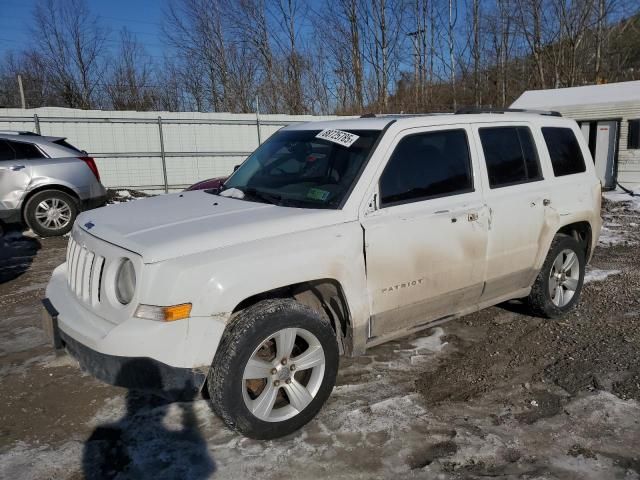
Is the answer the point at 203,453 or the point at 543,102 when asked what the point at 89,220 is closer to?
the point at 203,453

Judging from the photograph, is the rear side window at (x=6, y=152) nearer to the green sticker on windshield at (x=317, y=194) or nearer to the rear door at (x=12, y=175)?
the rear door at (x=12, y=175)

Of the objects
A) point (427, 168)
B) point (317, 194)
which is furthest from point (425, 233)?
point (317, 194)

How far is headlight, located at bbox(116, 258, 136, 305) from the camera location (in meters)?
2.82

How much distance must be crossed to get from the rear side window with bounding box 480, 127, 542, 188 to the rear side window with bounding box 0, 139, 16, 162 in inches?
302

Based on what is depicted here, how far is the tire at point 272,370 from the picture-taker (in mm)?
2859

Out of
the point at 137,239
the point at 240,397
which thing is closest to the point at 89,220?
the point at 137,239

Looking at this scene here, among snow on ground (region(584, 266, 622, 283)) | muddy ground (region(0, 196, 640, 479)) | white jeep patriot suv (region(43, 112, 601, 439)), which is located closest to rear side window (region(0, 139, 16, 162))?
muddy ground (region(0, 196, 640, 479))

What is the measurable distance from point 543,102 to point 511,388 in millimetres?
14575

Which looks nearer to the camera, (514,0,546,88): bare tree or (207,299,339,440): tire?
(207,299,339,440): tire

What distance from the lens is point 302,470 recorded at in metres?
2.85

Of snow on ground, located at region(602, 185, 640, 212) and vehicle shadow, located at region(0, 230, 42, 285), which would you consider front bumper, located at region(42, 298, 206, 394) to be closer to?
vehicle shadow, located at region(0, 230, 42, 285)

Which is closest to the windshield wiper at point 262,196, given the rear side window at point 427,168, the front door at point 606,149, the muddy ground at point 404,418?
the rear side window at point 427,168

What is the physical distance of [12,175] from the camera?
854cm

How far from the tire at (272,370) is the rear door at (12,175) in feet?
23.0
